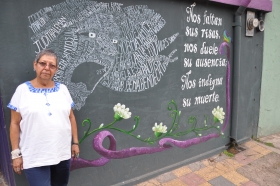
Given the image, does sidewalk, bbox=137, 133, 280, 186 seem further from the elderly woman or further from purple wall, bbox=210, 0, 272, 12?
purple wall, bbox=210, 0, 272, 12

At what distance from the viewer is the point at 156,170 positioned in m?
2.88

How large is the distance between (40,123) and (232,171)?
2601 mm

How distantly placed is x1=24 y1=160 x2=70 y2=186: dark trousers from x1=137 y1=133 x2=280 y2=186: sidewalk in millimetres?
1110

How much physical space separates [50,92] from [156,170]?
5.86ft

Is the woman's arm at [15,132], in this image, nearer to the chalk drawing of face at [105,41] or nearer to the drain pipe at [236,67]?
the chalk drawing of face at [105,41]

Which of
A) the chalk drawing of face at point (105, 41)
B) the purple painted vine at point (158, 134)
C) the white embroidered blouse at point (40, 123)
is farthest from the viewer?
the purple painted vine at point (158, 134)

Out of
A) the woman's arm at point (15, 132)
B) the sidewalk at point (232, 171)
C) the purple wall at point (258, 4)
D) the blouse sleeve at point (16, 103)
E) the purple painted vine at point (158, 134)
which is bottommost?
the sidewalk at point (232, 171)

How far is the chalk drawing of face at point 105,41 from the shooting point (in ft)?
6.59

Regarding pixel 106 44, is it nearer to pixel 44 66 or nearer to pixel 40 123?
pixel 44 66

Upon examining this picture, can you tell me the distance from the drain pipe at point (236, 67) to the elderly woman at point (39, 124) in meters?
2.69

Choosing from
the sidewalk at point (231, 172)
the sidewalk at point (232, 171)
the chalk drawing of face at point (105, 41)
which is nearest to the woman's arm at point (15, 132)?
the chalk drawing of face at point (105, 41)

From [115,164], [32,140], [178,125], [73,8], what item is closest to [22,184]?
[32,140]

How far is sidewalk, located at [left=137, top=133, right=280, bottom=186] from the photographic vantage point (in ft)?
9.18

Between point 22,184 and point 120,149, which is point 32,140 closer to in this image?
point 22,184
